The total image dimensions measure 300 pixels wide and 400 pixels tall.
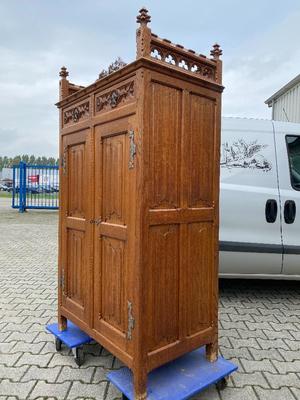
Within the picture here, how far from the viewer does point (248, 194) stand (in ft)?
12.8

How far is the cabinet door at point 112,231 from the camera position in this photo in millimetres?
2148

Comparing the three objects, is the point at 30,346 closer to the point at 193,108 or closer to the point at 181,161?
the point at 181,161

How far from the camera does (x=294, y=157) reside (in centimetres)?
404

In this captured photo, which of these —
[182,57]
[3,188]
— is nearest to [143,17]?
[182,57]

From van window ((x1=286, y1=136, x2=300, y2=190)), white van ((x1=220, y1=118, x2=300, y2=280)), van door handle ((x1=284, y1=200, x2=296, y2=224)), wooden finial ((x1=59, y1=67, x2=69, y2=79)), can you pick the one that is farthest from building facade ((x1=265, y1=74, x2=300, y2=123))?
wooden finial ((x1=59, y1=67, x2=69, y2=79))

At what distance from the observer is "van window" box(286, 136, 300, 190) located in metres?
3.99

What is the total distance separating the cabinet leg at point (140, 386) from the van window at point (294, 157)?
290 cm

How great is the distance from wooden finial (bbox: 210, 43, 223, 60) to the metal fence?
13.3m

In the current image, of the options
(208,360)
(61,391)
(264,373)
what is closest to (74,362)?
(61,391)

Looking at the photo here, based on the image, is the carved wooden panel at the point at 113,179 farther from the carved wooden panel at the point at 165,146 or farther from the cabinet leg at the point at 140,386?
the cabinet leg at the point at 140,386

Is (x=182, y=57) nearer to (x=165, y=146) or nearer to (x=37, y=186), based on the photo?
(x=165, y=146)

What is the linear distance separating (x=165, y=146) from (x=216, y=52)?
0.87m

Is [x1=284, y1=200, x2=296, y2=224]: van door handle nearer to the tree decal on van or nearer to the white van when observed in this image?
the white van

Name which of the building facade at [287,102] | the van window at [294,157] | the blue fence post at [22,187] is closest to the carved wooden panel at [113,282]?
the van window at [294,157]
